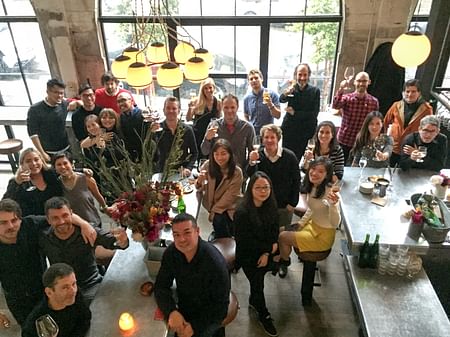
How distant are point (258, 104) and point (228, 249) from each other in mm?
2233

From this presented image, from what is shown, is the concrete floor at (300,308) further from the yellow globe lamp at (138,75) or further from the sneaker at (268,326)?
the yellow globe lamp at (138,75)

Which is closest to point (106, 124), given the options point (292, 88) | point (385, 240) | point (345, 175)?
point (292, 88)

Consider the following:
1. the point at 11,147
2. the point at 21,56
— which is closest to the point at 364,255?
the point at 11,147

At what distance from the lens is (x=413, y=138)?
4234 mm

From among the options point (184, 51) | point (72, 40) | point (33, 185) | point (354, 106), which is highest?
point (184, 51)

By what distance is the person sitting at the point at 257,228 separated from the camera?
11.1 feet

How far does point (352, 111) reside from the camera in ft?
16.4

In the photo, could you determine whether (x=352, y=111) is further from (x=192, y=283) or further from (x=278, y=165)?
(x=192, y=283)

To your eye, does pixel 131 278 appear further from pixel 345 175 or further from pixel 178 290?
pixel 345 175

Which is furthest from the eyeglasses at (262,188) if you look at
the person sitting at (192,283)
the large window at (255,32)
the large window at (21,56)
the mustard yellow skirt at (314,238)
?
the large window at (21,56)

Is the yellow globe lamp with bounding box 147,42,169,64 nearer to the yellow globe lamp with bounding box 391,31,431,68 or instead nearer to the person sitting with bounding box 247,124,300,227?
the person sitting with bounding box 247,124,300,227

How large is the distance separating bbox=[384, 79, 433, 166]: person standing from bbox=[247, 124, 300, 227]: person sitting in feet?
4.80

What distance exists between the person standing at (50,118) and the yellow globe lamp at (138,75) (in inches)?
87.6

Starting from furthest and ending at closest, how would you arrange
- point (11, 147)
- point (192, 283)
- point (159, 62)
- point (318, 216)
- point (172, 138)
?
point (11, 147) → point (172, 138) → point (159, 62) → point (318, 216) → point (192, 283)
